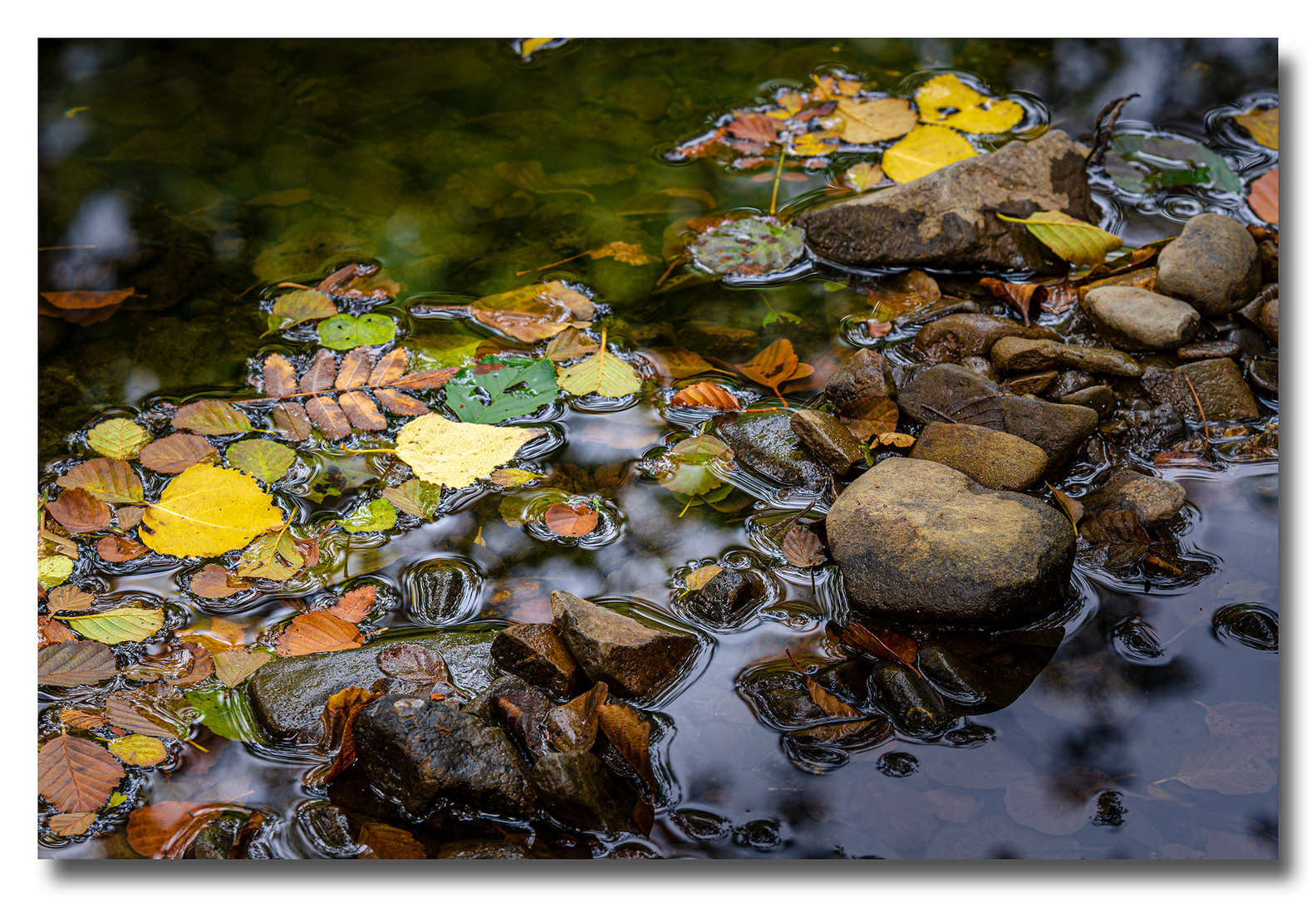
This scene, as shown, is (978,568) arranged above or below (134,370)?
below

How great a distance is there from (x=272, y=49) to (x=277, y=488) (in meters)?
2.95

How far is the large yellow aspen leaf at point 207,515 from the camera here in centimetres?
253

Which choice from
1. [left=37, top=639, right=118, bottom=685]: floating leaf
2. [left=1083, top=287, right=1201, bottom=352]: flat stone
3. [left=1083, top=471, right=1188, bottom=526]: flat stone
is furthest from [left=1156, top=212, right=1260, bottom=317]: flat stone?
[left=37, top=639, right=118, bottom=685]: floating leaf

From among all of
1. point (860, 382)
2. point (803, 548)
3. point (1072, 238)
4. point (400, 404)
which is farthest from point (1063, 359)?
point (400, 404)

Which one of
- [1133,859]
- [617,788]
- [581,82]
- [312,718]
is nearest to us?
[1133,859]

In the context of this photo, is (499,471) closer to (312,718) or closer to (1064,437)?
(312,718)

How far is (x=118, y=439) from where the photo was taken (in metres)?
2.87

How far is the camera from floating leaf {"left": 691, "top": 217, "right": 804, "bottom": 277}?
3480mm

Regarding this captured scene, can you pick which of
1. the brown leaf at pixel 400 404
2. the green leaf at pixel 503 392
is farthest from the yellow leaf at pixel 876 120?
the brown leaf at pixel 400 404

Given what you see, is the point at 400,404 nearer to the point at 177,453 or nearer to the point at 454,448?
the point at 454,448

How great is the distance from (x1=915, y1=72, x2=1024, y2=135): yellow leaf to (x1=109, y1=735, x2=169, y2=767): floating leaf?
384cm

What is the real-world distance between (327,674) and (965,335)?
86.9 inches

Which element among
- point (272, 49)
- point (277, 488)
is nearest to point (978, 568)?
point (277, 488)

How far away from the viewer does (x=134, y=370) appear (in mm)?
3133
